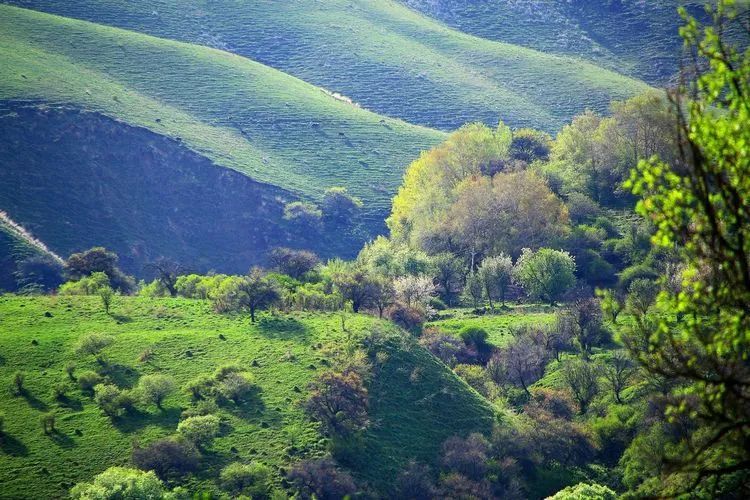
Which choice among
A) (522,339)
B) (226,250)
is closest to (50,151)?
(226,250)

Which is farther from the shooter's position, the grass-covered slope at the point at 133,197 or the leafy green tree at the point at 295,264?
the grass-covered slope at the point at 133,197

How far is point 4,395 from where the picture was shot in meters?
63.0

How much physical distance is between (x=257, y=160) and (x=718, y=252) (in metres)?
146

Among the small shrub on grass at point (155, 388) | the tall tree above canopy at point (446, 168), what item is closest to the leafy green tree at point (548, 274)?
the tall tree above canopy at point (446, 168)

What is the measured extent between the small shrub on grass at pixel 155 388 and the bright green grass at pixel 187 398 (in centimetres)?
61

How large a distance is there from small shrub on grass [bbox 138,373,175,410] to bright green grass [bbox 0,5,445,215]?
88.7m

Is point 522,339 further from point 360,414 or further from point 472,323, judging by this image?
point 360,414

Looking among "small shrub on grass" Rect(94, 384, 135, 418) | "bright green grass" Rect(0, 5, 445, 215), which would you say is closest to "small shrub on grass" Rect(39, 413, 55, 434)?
"small shrub on grass" Rect(94, 384, 135, 418)

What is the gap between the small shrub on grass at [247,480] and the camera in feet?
178

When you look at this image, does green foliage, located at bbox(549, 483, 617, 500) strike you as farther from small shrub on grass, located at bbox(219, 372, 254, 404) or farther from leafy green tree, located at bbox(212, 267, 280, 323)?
leafy green tree, located at bbox(212, 267, 280, 323)

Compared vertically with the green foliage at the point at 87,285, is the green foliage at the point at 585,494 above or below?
above

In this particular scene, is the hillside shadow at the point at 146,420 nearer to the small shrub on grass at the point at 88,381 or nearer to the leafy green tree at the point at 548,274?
the small shrub on grass at the point at 88,381

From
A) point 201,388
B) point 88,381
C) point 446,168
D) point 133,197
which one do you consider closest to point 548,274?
point 446,168

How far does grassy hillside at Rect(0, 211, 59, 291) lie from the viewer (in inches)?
4497
